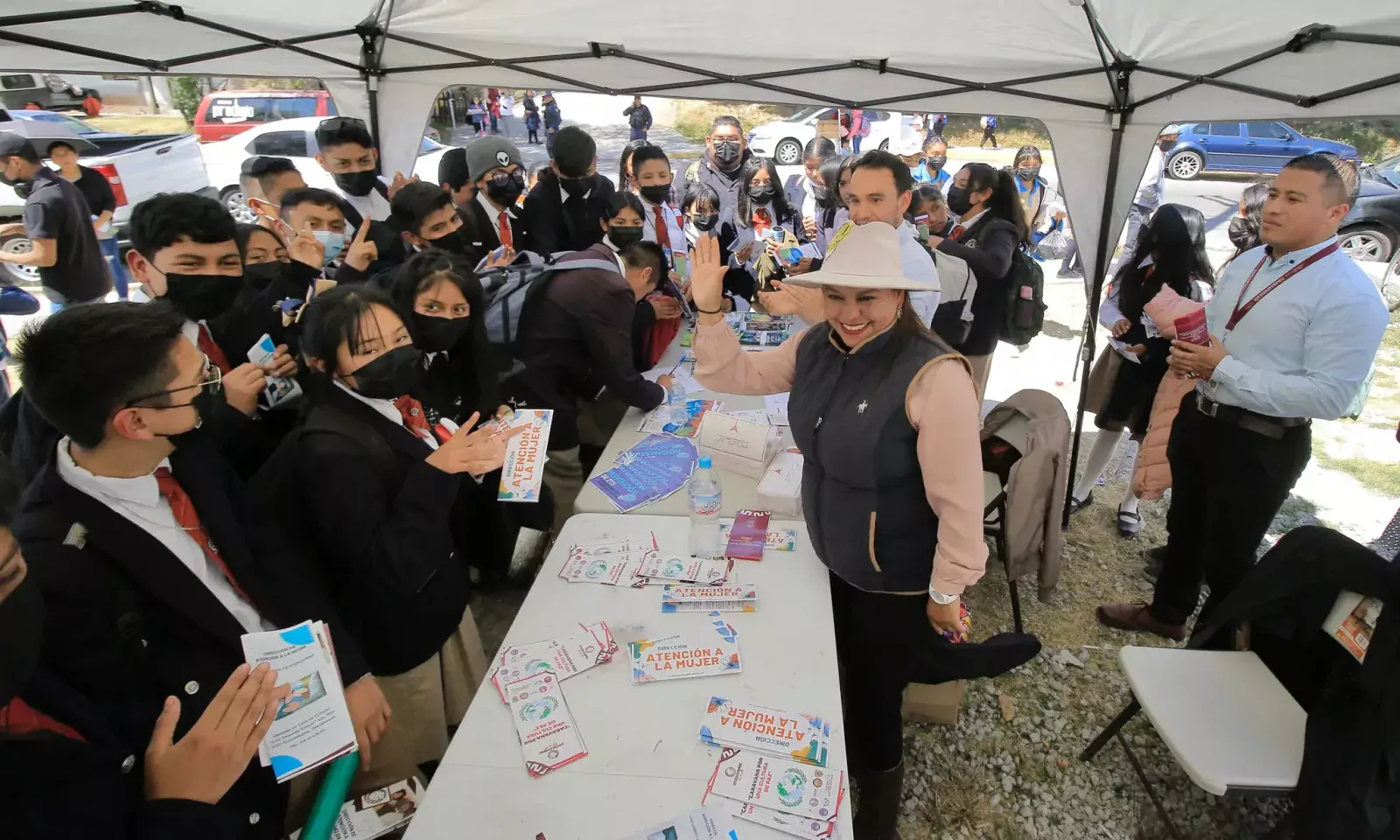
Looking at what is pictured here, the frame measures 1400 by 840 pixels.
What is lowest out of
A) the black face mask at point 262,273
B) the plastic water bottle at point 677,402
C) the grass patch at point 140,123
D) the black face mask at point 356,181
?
the plastic water bottle at point 677,402

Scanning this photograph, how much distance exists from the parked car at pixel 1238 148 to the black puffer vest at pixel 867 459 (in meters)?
13.1

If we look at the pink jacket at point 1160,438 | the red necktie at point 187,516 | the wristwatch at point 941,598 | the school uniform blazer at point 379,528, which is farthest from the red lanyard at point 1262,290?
the red necktie at point 187,516

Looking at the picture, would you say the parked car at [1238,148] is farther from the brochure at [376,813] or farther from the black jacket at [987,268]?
the brochure at [376,813]

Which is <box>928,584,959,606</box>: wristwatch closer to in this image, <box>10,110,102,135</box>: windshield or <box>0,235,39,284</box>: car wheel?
<box>0,235,39,284</box>: car wheel

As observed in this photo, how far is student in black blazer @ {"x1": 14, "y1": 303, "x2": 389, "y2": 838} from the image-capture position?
1.24 metres

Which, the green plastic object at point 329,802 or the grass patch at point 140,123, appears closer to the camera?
the green plastic object at point 329,802

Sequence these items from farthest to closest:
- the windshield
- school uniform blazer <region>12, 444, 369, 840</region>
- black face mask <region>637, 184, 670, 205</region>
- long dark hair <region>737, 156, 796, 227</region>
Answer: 1. the windshield
2. long dark hair <region>737, 156, 796, 227</region>
3. black face mask <region>637, 184, 670, 205</region>
4. school uniform blazer <region>12, 444, 369, 840</region>

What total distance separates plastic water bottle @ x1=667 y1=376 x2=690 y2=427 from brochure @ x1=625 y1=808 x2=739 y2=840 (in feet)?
5.95

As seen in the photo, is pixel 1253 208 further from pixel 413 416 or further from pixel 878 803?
pixel 413 416

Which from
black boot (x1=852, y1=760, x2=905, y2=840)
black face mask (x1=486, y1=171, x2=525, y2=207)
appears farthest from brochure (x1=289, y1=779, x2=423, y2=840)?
black face mask (x1=486, y1=171, x2=525, y2=207)

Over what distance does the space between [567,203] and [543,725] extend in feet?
11.2

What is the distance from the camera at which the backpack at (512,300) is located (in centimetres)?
282

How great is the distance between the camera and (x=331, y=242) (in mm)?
2863

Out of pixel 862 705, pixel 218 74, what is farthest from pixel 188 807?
pixel 218 74
